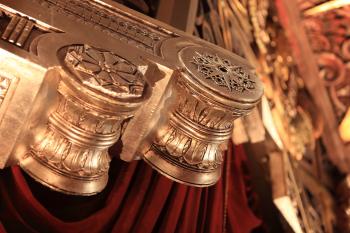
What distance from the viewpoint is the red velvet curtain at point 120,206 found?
76cm

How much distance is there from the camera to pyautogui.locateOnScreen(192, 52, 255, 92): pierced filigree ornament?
68cm

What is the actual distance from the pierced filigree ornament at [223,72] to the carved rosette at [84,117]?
109mm

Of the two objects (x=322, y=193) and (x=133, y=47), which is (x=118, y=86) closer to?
(x=133, y=47)

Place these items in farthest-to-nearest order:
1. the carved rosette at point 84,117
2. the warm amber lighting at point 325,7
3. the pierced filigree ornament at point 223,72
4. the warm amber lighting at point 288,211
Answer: the warm amber lighting at point 325,7 < the warm amber lighting at point 288,211 < the pierced filigree ornament at point 223,72 < the carved rosette at point 84,117

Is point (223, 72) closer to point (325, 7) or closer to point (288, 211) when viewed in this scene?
point (288, 211)

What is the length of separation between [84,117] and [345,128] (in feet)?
4.28

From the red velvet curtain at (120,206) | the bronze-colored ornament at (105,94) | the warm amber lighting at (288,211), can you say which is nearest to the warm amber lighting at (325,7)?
the warm amber lighting at (288,211)

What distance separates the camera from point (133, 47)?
0.69 metres

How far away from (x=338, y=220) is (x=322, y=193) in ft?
0.30

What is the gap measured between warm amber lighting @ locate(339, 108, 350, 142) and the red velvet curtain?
83 cm

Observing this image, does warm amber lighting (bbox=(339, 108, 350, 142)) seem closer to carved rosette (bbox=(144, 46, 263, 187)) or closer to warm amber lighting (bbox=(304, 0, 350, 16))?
warm amber lighting (bbox=(304, 0, 350, 16))

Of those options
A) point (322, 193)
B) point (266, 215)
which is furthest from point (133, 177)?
point (322, 193)

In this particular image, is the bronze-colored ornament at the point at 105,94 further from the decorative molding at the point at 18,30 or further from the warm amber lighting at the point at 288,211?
the warm amber lighting at the point at 288,211

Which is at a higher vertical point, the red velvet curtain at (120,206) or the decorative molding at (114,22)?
the decorative molding at (114,22)
